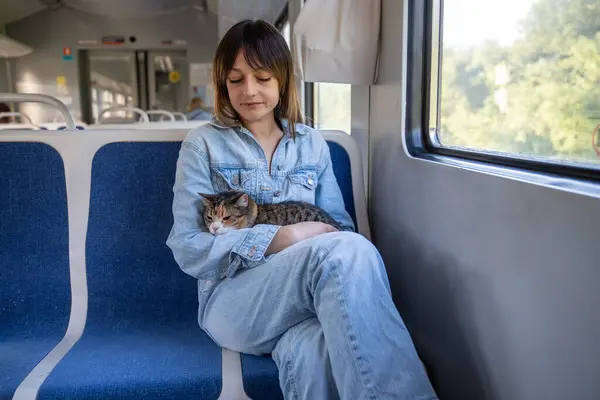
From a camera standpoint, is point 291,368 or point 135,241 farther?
point 135,241

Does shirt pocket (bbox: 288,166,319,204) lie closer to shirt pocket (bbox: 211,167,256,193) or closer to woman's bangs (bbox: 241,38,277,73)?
A: shirt pocket (bbox: 211,167,256,193)

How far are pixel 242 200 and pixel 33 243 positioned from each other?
2.08 ft

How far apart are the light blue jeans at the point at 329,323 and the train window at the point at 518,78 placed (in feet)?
1.33

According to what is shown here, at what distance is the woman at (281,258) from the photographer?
37.3 inches

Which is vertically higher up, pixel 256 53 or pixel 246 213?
pixel 256 53

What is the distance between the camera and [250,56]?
1304mm

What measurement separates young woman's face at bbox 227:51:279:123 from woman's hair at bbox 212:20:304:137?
2cm

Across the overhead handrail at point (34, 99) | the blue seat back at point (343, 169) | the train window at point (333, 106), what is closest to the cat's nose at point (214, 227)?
the blue seat back at point (343, 169)

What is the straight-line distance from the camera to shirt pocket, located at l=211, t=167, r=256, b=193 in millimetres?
1384

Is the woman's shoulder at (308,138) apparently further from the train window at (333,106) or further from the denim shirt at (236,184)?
the train window at (333,106)

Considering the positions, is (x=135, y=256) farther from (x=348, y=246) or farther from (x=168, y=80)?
(x=168, y=80)

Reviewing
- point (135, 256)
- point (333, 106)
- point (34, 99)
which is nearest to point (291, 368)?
point (135, 256)

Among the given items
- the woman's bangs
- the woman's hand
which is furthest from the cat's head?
the woman's bangs

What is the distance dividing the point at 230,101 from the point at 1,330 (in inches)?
34.7
